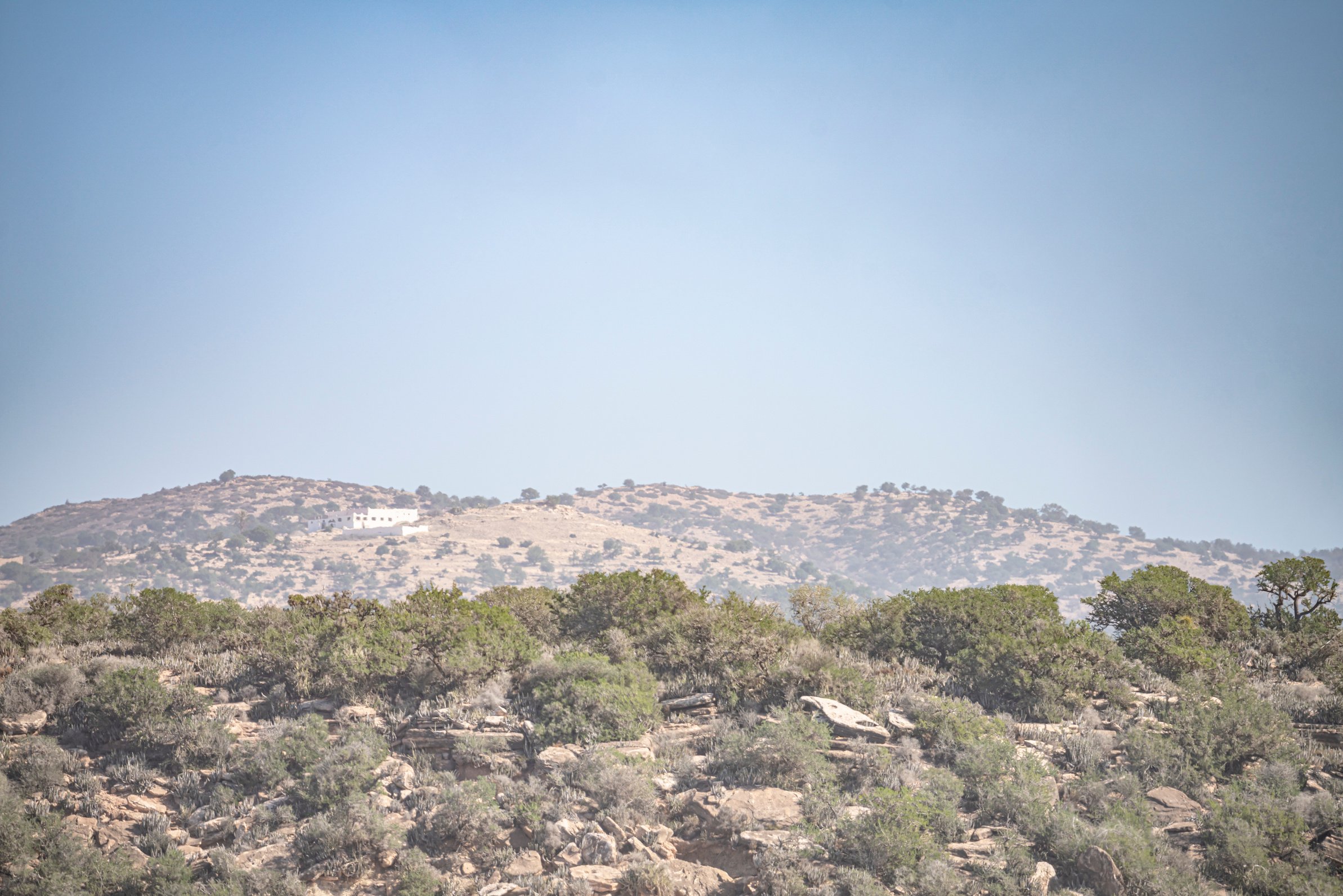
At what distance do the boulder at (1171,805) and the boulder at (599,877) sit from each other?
7.12 meters

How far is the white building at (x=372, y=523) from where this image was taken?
110m

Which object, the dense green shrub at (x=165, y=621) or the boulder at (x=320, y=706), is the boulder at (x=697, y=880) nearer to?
the boulder at (x=320, y=706)

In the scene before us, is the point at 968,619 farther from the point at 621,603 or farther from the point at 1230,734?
the point at 621,603

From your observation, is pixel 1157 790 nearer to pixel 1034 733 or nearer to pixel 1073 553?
pixel 1034 733

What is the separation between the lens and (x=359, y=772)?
11609mm

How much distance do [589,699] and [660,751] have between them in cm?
140

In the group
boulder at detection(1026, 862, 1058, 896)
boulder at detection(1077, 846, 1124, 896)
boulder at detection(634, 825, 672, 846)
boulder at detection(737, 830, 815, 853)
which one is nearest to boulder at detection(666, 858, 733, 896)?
boulder at detection(634, 825, 672, 846)

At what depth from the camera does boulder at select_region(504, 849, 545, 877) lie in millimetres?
10328

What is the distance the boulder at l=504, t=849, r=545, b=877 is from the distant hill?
79.7 meters

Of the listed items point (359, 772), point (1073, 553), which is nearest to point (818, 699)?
point (359, 772)

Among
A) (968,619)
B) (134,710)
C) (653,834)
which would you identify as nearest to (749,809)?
(653,834)

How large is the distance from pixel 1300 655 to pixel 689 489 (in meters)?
171

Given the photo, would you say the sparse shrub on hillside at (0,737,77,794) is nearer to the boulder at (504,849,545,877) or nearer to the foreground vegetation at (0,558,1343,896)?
the foreground vegetation at (0,558,1343,896)

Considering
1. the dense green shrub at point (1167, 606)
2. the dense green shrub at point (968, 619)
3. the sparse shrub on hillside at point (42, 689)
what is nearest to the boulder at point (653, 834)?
the dense green shrub at point (968, 619)
